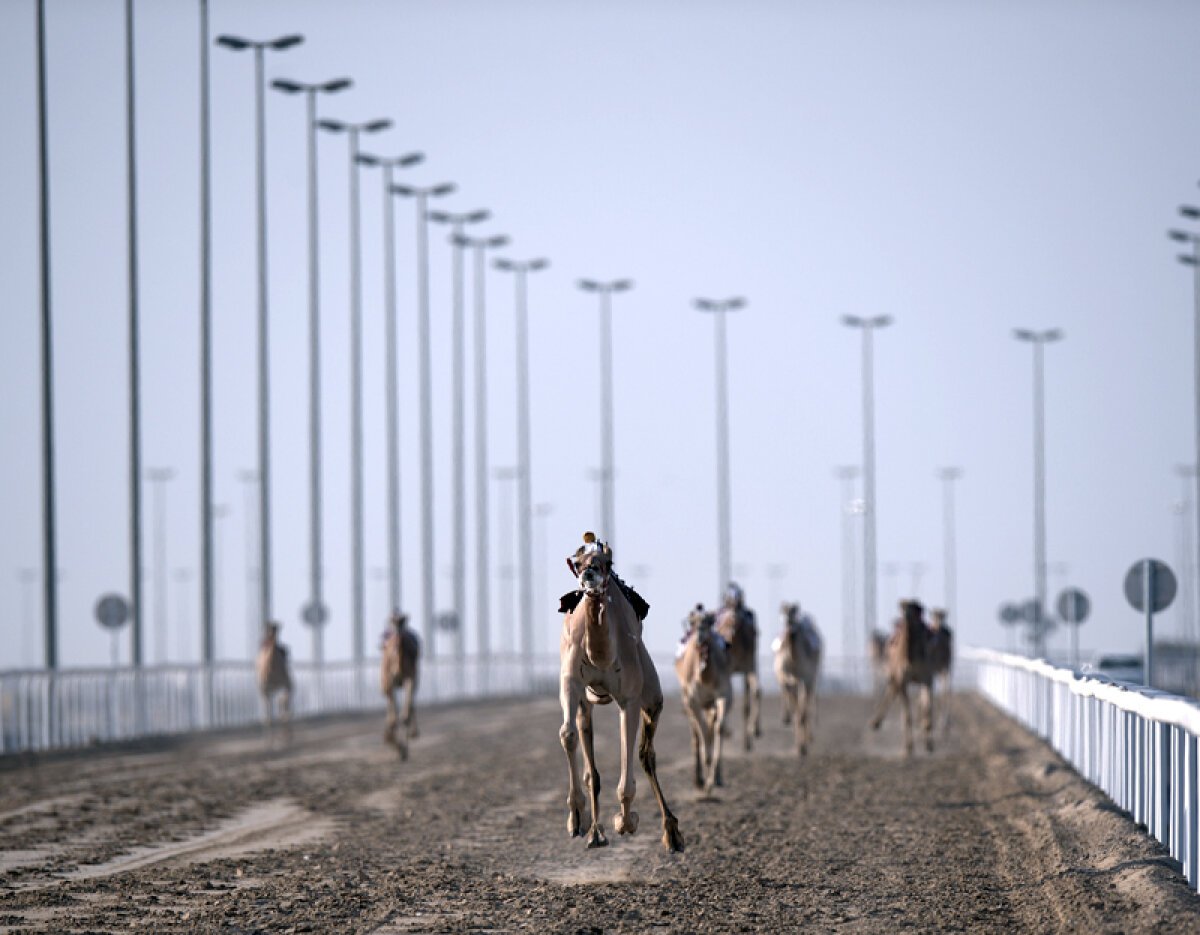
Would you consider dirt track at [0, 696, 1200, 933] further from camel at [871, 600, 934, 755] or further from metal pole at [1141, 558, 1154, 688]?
camel at [871, 600, 934, 755]

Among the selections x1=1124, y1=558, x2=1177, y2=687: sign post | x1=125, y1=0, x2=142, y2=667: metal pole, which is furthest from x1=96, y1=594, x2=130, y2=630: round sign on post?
x1=1124, y1=558, x2=1177, y2=687: sign post

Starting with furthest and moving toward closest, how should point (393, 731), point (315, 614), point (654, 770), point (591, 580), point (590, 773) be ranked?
1. point (315, 614)
2. point (393, 731)
3. point (654, 770)
4. point (590, 773)
5. point (591, 580)

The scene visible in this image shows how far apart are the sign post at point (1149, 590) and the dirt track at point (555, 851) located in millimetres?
1730

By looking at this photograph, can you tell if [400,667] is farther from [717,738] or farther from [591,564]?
[591,564]

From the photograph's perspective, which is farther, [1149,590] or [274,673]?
[274,673]

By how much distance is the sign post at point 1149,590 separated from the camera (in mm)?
24875

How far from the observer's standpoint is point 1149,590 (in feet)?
81.4

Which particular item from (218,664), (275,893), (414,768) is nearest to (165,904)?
(275,893)

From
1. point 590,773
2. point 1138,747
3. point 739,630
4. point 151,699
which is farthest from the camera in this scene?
point 151,699

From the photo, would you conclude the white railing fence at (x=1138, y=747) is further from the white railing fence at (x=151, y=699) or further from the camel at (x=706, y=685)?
the white railing fence at (x=151, y=699)

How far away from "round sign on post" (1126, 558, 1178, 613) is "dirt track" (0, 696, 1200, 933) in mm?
2128

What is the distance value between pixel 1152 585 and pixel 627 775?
9023 millimetres

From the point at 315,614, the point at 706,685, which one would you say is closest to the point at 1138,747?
the point at 706,685

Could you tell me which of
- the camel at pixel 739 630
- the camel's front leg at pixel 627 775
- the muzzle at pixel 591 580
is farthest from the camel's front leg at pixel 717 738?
the muzzle at pixel 591 580
